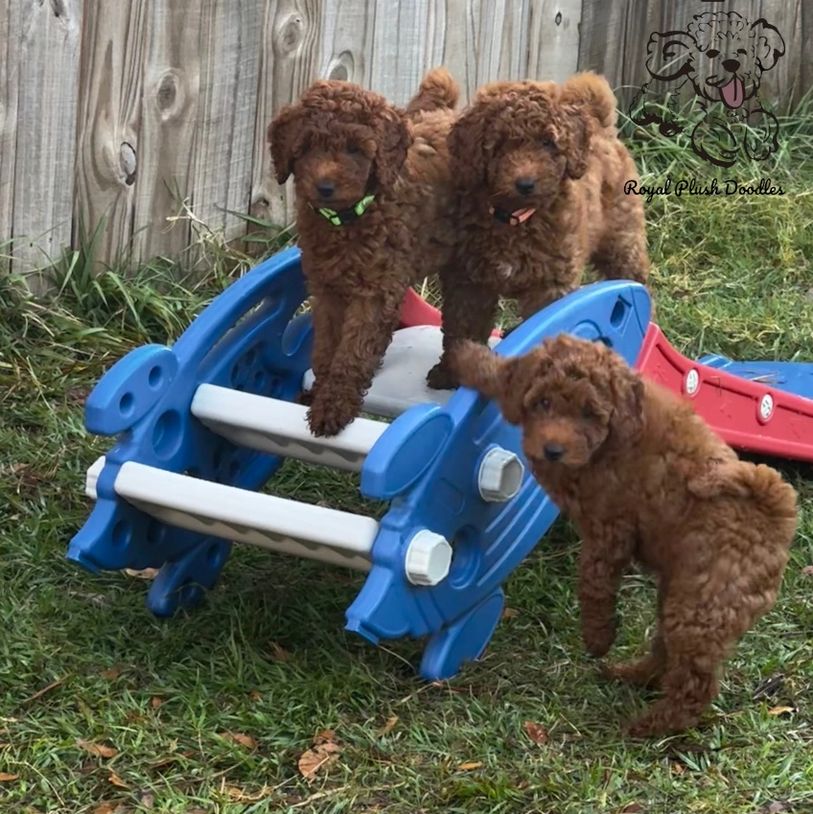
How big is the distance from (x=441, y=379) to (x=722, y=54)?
4126 millimetres

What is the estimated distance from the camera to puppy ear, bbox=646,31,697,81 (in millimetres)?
7871

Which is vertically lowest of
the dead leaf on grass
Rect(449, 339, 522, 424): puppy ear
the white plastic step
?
the dead leaf on grass

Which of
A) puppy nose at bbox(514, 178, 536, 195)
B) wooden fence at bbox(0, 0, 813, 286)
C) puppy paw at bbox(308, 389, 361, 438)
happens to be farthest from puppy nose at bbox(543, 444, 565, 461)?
wooden fence at bbox(0, 0, 813, 286)

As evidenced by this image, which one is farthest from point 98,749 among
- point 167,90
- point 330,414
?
point 167,90

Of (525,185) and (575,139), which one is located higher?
(575,139)

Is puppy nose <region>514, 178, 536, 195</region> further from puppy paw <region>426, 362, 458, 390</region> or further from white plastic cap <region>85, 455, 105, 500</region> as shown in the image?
white plastic cap <region>85, 455, 105, 500</region>

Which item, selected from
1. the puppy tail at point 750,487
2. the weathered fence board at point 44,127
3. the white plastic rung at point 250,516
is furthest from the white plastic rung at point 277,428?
the weathered fence board at point 44,127

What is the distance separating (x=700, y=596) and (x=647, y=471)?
0.34m

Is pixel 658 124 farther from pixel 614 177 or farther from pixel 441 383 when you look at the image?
pixel 441 383

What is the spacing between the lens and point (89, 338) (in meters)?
5.76

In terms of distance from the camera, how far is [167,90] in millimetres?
5938

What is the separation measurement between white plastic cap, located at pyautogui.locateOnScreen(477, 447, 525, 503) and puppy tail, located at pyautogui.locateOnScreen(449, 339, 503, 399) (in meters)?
0.18

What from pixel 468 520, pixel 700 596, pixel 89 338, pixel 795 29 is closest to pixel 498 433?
pixel 468 520

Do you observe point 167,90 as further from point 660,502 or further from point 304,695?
point 660,502
